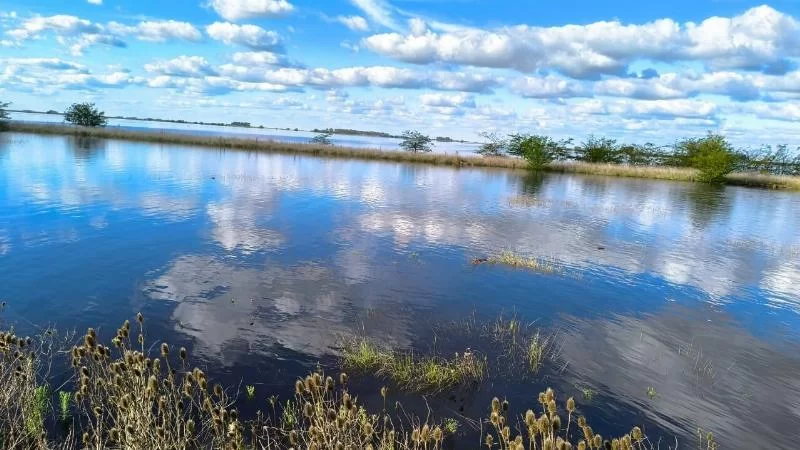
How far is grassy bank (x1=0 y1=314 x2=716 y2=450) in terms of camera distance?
488 centimetres

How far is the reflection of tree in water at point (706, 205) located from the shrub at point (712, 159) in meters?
9.69

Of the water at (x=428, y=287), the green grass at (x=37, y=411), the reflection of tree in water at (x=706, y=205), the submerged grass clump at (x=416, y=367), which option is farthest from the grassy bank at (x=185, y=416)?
the reflection of tree in water at (x=706, y=205)

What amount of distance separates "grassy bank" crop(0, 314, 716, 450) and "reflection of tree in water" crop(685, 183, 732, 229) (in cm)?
2795

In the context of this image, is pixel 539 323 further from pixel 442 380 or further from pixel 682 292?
pixel 682 292

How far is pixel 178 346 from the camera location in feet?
33.1

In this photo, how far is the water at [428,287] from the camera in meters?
9.55

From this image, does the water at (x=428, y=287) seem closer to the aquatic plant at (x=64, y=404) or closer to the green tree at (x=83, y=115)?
the aquatic plant at (x=64, y=404)

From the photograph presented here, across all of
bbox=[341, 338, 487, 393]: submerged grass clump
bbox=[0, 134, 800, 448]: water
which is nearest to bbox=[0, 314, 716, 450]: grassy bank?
bbox=[341, 338, 487, 393]: submerged grass clump

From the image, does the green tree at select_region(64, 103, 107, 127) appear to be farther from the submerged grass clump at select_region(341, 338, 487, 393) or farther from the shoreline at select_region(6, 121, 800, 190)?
the submerged grass clump at select_region(341, 338, 487, 393)

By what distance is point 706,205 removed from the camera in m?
40.5

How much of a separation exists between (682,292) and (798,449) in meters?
8.68

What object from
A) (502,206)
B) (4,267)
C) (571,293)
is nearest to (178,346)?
(4,267)

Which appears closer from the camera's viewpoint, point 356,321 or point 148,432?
point 148,432

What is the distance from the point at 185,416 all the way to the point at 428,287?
8635 mm
